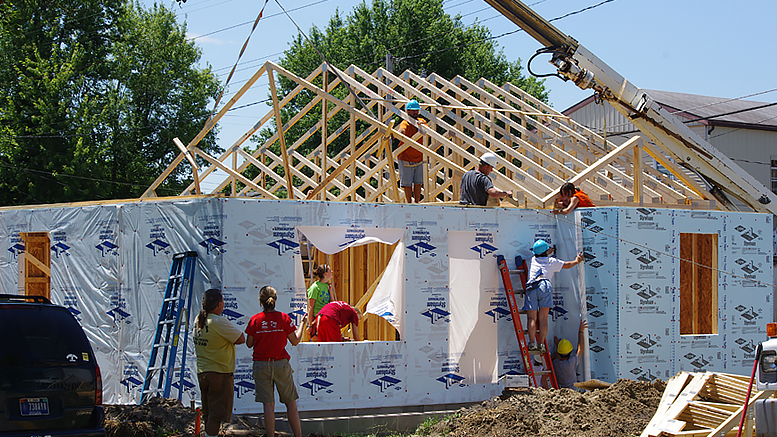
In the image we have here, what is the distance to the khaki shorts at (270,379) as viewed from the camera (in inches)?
270

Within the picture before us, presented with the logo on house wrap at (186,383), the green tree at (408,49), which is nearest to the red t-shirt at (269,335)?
the logo on house wrap at (186,383)

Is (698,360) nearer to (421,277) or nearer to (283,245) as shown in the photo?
(421,277)

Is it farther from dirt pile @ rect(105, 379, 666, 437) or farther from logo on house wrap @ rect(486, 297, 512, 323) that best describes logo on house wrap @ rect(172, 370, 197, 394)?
logo on house wrap @ rect(486, 297, 512, 323)

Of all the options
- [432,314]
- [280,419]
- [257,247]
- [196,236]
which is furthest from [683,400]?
[196,236]

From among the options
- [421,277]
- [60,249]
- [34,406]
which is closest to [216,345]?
[34,406]

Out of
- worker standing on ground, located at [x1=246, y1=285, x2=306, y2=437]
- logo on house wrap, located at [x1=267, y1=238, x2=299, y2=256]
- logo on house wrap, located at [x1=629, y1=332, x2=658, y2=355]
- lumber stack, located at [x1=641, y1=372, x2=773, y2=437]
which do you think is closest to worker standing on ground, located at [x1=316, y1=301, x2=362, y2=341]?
logo on house wrap, located at [x1=267, y1=238, x2=299, y2=256]

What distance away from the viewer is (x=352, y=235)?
28.9 feet

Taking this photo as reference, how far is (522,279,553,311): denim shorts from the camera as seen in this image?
916 cm

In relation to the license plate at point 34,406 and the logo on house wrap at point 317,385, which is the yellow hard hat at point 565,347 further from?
the license plate at point 34,406

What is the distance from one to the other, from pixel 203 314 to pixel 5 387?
1864 mm

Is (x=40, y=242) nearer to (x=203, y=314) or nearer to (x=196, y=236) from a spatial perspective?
(x=196, y=236)

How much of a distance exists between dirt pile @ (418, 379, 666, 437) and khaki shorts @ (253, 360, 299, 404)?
201 centimetres

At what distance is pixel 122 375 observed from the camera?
8.90 m

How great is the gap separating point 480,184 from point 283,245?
3.00 m
